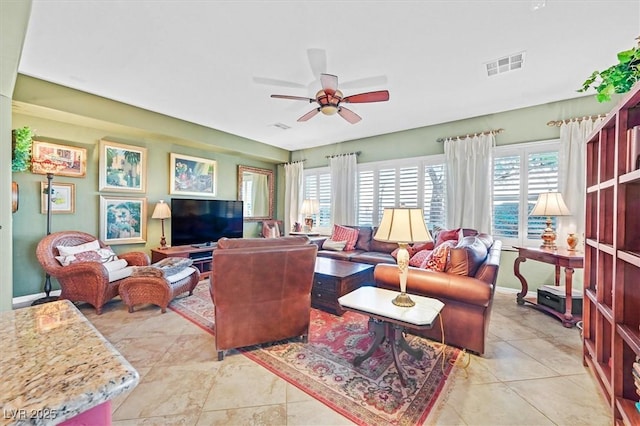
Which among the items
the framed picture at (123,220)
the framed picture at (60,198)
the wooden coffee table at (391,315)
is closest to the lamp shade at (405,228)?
the wooden coffee table at (391,315)

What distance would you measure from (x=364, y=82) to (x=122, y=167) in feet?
12.6

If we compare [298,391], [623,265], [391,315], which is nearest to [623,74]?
[623,265]

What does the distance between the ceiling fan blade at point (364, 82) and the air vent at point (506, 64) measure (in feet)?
3.42

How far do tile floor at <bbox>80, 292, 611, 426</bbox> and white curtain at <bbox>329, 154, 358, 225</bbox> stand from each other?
3447 mm

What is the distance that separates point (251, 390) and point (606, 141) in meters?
2.91

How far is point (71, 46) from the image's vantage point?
8.21ft

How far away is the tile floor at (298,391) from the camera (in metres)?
1.63

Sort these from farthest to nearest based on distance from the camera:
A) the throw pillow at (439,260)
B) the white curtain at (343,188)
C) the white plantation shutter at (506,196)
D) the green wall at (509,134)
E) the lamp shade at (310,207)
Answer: the lamp shade at (310,207), the white curtain at (343,188), the white plantation shutter at (506,196), the green wall at (509,134), the throw pillow at (439,260)

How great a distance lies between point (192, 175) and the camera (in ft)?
17.1

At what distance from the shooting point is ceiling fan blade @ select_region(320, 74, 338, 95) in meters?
2.63

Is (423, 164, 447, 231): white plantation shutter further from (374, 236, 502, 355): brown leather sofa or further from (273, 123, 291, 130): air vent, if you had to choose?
(273, 123, 291, 130): air vent

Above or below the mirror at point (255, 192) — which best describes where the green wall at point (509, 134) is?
above

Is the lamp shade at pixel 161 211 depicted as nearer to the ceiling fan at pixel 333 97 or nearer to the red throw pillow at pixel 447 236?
the ceiling fan at pixel 333 97

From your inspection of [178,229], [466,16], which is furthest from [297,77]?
[178,229]
